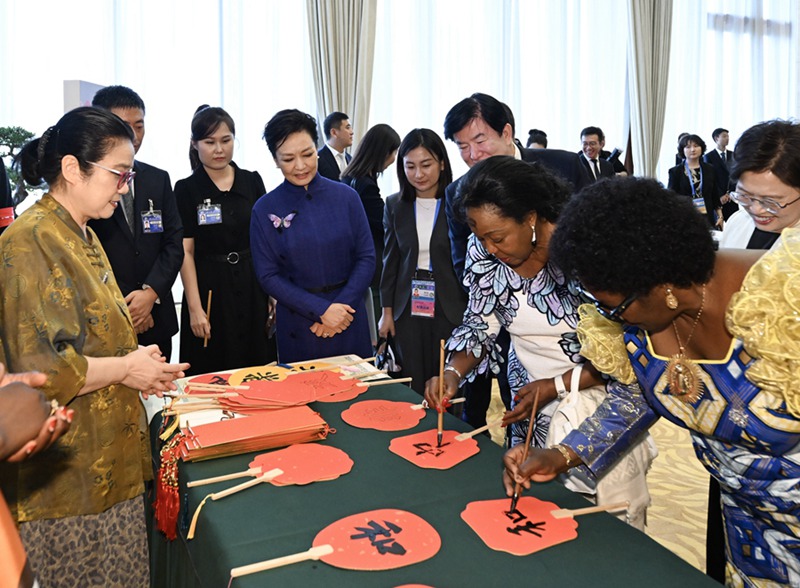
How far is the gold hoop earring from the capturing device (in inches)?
45.2

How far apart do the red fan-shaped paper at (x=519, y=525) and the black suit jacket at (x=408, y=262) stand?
1.57 metres

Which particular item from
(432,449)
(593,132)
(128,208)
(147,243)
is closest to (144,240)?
(147,243)

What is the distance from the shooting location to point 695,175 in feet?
24.1

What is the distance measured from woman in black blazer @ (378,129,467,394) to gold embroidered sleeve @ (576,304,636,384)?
4.60 feet

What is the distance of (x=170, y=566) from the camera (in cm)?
156

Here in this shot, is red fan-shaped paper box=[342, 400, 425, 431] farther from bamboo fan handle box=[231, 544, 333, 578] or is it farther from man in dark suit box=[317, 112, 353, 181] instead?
man in dark suit box=[317, 112, 353, 181]

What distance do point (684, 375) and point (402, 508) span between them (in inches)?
22.1

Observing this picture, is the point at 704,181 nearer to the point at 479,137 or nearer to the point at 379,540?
the point at 479,137

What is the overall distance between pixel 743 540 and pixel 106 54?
17.0ft

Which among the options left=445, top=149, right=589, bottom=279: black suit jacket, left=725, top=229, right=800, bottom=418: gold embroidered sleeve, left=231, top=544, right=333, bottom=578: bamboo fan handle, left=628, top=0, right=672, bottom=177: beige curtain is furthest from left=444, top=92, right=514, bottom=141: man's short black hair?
left=628, top=0, right=672, bottom=177: beige curtain

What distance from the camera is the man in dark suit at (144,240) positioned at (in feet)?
8.09

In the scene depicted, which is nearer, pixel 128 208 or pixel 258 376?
pixel 258 376

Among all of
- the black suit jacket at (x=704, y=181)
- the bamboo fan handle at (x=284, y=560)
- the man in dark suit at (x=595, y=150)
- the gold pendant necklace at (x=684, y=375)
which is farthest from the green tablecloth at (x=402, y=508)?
the black suit jacket at (x=704, y=181)

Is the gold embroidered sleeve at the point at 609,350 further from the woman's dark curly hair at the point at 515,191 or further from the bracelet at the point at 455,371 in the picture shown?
the bracelet at the point at 455,371
